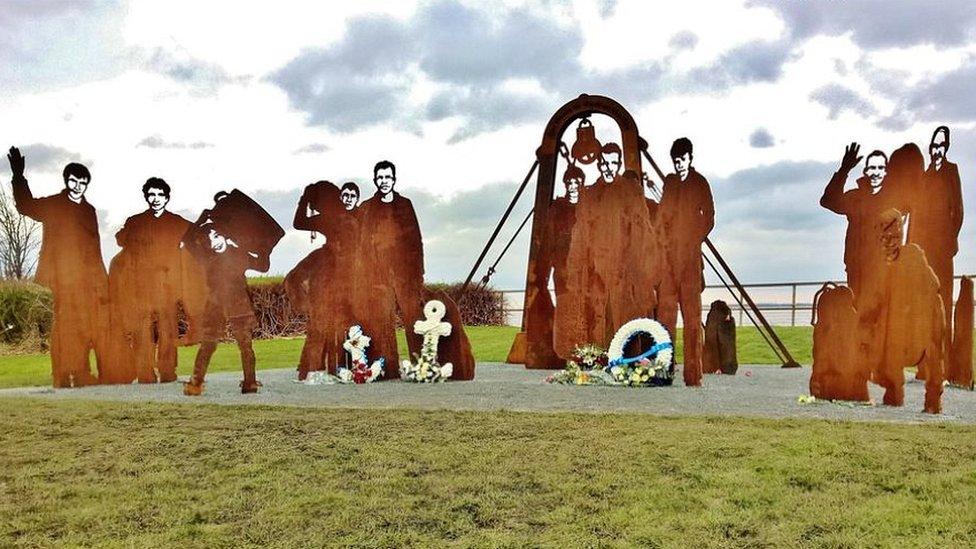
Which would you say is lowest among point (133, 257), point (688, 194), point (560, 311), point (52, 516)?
point (52, 516)

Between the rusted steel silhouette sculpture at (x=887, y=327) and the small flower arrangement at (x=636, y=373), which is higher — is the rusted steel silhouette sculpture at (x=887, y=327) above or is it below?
above

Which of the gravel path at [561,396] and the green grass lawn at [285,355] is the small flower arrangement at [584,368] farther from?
the green grass lawn at [285,355]

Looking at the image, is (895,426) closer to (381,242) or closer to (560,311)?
(560,311)

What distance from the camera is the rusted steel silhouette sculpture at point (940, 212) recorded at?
900cm

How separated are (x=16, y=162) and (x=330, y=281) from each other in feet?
12.6

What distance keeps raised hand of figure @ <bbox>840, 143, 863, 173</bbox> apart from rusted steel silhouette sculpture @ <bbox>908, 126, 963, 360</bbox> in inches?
40.9

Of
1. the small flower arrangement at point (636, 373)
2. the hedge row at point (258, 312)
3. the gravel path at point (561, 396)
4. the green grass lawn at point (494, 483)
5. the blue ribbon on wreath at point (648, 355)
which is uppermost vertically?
the hedge row at point (258, 312)

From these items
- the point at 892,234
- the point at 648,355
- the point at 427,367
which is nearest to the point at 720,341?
the point at 648,355

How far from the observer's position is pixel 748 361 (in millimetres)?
12789

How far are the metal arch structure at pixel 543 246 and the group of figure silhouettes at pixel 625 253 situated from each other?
107 mm

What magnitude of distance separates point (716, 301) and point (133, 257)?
7576 millimetres

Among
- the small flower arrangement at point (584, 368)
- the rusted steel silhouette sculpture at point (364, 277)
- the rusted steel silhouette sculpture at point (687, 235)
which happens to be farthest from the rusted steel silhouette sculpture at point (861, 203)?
the rusted steel silhouette sculpture at point (364, 277)

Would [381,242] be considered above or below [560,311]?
above

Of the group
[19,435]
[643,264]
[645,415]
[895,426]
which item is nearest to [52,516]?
[19,435]
